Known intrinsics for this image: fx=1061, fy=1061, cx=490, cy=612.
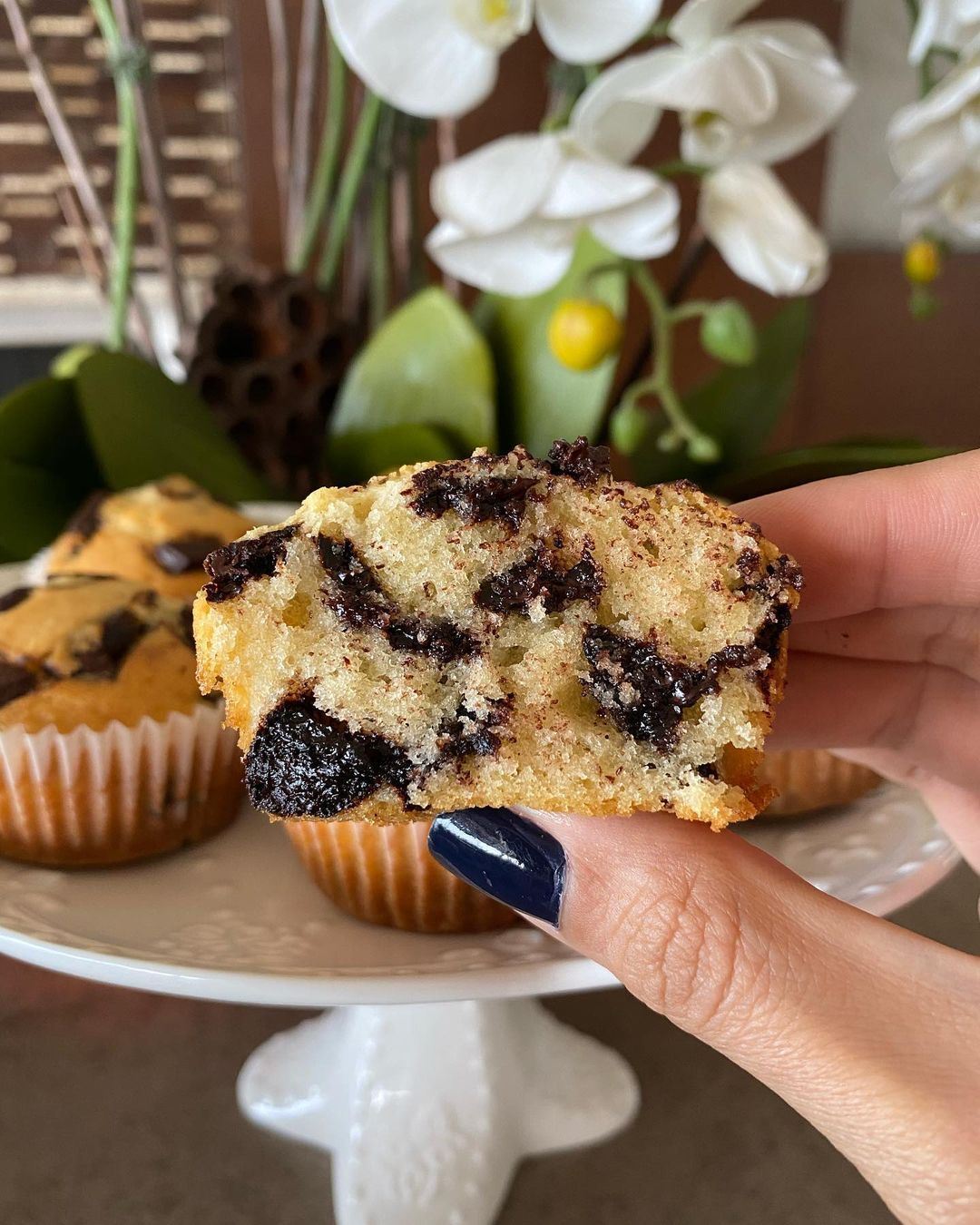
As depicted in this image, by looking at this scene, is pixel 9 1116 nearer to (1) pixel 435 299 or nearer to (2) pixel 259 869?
(2) pixel 259 869

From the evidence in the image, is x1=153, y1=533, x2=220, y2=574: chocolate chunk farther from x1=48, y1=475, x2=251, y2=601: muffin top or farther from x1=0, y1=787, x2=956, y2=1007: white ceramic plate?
x1=0, y1=787, x2=956, y2=1007: white ceramic plate

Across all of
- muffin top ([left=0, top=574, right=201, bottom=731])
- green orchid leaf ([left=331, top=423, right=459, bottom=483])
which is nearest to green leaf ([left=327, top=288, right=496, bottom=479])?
green orchid leaf ([left=331, top=423, right=459, bottom=483])

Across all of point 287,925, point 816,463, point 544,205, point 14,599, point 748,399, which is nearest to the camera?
point 287,925

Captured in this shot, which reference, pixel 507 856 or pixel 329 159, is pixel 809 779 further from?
pixel 329 159

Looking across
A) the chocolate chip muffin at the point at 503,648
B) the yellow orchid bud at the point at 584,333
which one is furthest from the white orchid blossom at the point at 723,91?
the chocolate chip muffin at the point at 503,648

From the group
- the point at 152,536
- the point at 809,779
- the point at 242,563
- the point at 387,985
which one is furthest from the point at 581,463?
the point at 152,536

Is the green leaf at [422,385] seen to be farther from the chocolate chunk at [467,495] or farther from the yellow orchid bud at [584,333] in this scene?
the chocolate chunk at [467,495]

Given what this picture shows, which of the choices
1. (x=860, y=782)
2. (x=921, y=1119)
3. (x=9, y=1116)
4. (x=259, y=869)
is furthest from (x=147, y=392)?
(x=921, y=1119)
